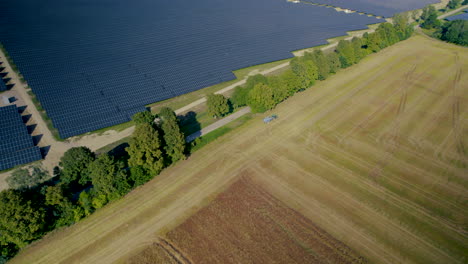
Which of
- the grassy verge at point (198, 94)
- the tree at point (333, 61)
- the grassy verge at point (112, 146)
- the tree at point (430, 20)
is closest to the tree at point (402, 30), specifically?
the tree at point (430, 20)

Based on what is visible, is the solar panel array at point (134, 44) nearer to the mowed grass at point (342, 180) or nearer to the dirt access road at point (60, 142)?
the dirt access road at point (60, 142)

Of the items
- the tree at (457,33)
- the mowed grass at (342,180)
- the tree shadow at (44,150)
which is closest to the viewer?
the mowed grass at (342,180)

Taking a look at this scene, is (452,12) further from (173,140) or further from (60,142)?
(60,142)

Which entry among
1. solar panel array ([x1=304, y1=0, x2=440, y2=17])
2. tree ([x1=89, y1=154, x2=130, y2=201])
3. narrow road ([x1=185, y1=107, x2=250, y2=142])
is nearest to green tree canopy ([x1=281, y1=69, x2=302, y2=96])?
narrow road ([x1=185, y1=107, x2=250, y2=142])

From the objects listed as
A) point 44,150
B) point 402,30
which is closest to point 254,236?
point 44,150

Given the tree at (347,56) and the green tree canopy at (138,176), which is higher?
the tree at (347,56)

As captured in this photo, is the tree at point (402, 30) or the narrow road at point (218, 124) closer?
the narrow road at point (218, 124)

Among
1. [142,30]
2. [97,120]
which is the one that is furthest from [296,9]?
[97,120]
